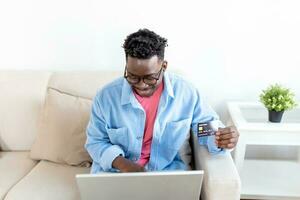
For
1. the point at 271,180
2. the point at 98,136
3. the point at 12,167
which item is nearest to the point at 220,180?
the point at 98,136

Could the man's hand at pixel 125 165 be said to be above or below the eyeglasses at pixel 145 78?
below

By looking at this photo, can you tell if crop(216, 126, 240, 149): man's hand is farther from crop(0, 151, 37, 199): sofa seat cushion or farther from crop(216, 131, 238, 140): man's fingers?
crop(0, 151, 37, 199): sofa seat cushion

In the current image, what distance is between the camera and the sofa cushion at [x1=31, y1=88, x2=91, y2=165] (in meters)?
1.67

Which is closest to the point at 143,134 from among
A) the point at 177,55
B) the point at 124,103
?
the point at 124,103

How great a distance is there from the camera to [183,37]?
6.32ft

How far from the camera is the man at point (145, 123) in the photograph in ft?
4.58

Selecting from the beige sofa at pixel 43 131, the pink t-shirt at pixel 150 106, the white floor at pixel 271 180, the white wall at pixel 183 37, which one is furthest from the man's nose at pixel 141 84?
the white floor at pixel 271 180

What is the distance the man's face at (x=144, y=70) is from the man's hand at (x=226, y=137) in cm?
31

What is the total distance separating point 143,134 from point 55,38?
88cm

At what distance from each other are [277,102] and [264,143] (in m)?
0.21

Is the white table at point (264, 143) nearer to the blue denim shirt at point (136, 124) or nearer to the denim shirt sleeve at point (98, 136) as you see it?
the blue denim shirt at point (136, 124)

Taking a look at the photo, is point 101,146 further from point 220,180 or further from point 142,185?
point 220,180

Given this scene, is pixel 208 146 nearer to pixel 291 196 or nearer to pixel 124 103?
pixel 124 103

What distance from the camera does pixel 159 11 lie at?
1891 millimetres
